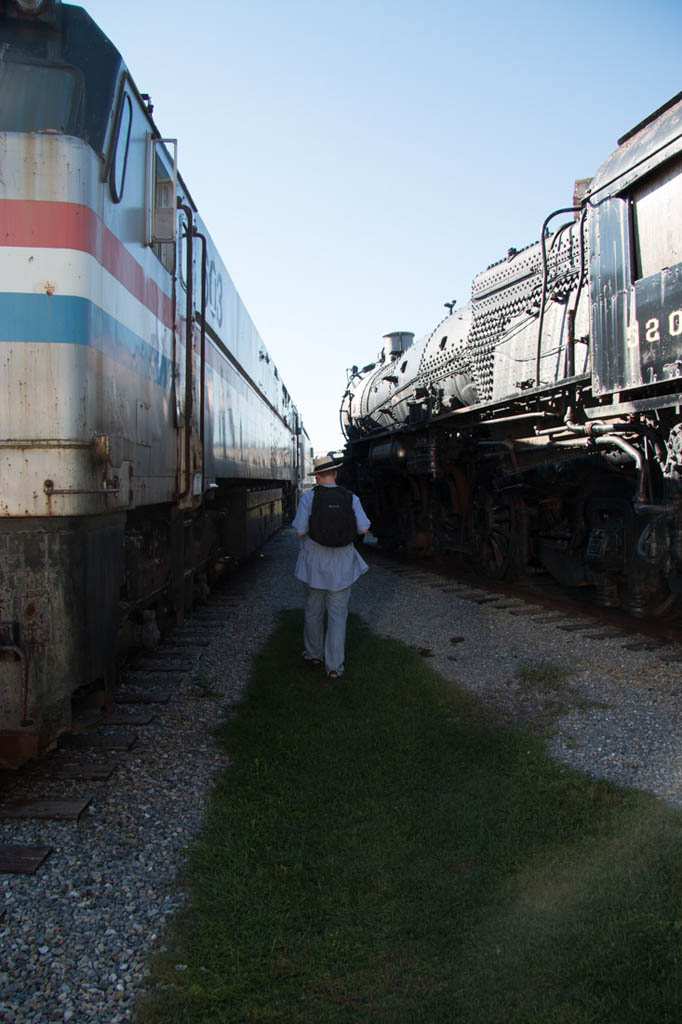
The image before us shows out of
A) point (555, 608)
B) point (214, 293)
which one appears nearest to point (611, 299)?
point (555, 608)

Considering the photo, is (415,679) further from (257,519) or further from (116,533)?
(257,519)

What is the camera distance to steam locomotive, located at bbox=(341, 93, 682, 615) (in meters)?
5.15

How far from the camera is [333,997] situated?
2055mm

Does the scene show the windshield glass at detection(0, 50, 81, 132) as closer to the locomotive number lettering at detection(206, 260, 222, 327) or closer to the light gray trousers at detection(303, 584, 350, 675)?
the locomotive number lettering at detection(206, 260, 222, 327)

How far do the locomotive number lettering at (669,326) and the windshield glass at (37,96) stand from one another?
3777 millimetres

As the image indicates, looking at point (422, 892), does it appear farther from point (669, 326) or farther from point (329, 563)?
point (669, 326)

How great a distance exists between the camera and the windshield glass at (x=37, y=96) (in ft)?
10.0

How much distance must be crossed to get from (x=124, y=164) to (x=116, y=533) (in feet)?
5.85

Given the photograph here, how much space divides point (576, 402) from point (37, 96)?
15.6 ft

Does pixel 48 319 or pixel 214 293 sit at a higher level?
pixel 214 293

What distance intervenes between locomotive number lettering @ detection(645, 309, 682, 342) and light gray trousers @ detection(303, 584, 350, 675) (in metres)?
2.76

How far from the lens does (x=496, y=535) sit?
8.97 meters

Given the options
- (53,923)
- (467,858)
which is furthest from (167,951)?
(467,858)

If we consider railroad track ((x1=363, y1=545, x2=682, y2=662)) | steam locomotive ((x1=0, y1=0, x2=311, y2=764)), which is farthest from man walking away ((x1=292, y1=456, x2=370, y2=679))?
railroad track ((x1=363, y1=545, x2=682, y2=662))
